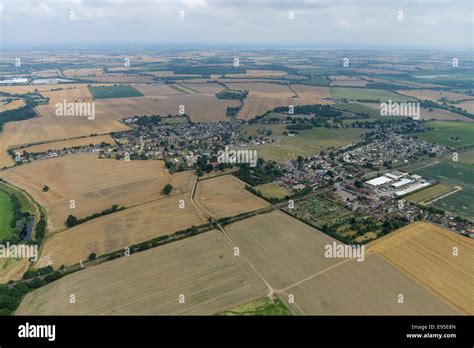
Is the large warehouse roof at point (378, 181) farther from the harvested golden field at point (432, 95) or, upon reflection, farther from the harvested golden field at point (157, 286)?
the harvested golden field at point (432, 95)

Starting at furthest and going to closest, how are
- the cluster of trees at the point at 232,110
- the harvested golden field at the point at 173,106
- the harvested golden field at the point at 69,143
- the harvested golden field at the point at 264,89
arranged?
the harvested golden field at the point at 264,89
the cluster of trees at the point at 232,110
the harvested golden field at the point at 173,106
the harvested golden field at the point at 69,143

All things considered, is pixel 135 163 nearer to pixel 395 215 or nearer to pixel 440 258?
pixel 395 215

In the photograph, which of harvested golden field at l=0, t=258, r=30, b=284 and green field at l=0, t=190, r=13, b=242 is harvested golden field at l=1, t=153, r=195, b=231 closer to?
green field at l=0, t=190, r=13, b=242

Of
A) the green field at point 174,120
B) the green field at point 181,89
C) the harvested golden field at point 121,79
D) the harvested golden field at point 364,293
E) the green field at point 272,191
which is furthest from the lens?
the harvested golden field at point 121,79

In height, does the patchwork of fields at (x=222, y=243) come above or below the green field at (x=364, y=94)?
below

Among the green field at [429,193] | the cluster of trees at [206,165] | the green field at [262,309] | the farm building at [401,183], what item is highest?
the cluster of trees at [206,165]

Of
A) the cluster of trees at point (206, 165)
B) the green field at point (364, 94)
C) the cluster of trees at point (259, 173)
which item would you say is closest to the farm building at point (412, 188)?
the cluster of trees at point (259, 173)

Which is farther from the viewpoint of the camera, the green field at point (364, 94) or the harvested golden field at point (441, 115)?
the green field at point (364, 94)
